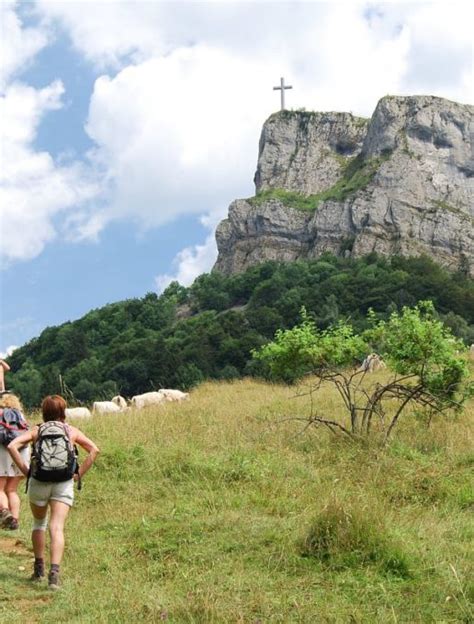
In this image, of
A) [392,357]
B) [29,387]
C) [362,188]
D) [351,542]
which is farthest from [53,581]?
[362,188]

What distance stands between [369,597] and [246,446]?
5.88 meters

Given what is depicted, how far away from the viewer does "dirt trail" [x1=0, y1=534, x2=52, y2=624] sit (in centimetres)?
555

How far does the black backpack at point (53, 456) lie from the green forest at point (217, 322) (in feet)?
144

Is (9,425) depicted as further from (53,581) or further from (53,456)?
(53,581)

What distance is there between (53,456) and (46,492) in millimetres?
348

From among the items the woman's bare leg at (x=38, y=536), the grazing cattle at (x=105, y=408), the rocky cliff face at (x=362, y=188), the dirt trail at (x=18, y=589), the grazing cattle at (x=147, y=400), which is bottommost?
the dirt trail at (x=18, y=589)

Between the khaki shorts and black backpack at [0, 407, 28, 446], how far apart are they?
1822 mm

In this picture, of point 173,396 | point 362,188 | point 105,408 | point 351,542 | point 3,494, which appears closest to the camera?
point 351,542

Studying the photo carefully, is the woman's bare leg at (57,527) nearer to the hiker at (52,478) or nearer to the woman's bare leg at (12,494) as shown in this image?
the hiker at (52,478)

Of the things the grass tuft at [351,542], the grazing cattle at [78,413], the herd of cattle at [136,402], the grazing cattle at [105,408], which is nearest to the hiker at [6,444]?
the grass tuft at [351,542]

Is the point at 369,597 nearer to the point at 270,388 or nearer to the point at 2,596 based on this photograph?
the point at 2,596

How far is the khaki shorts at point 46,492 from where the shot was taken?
6.30m

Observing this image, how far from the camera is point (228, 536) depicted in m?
7.21

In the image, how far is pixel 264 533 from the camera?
7.11 metres
